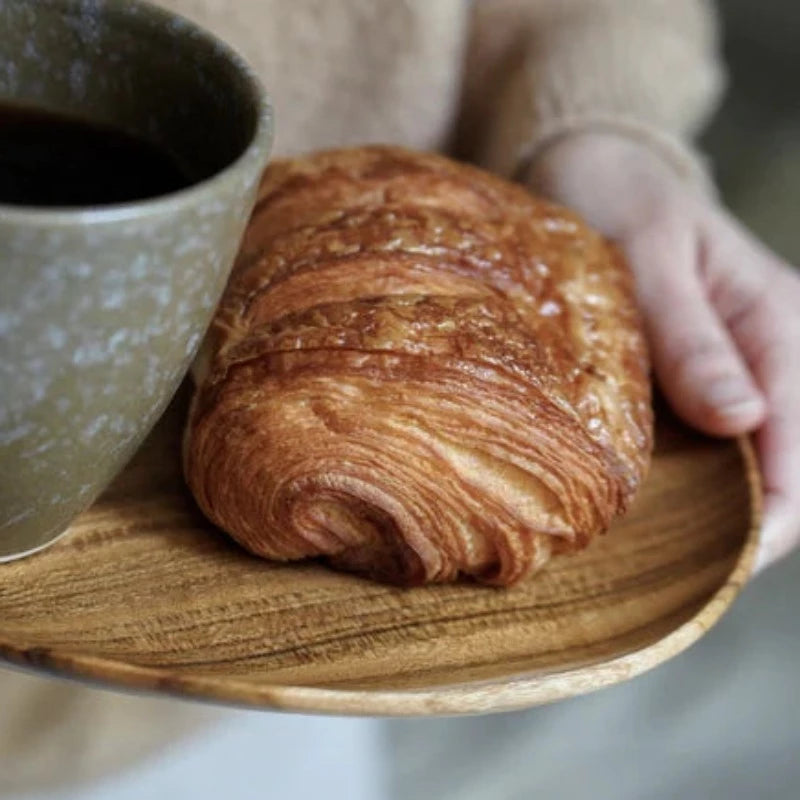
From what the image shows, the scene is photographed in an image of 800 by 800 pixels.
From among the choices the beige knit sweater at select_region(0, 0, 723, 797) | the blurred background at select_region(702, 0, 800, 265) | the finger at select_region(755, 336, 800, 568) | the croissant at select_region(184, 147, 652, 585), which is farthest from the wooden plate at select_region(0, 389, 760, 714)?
the blurred background at select_region(702, 0, 800, 265)

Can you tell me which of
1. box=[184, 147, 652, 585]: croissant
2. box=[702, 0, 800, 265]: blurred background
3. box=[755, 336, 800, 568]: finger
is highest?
box=[184, 147, 652, 585]: croissant

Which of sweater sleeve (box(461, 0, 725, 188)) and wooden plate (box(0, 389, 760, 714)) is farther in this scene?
sweater sleeve (box(461, 0, 725, 188))

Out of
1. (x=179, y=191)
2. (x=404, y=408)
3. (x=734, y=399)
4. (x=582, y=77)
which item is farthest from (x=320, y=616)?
(x=582, y=77)

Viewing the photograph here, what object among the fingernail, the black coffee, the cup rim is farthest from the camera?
the fingernail

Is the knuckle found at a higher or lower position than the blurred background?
higher

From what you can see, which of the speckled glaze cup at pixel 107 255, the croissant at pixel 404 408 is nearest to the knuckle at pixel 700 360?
the croissant at pixel 404 408

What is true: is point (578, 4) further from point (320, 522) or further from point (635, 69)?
point (320, 522)

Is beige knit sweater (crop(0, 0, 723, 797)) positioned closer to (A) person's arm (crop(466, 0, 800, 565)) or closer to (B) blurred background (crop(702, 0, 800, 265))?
(A) person's arm (crop(466, 0, 800, 565))

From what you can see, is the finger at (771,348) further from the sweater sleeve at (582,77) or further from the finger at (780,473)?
the sweater sleeve at (582,77)
